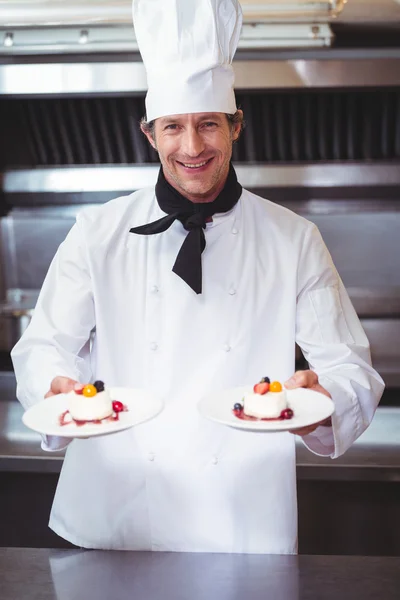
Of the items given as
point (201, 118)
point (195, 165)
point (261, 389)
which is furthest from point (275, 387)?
point (201, 118)

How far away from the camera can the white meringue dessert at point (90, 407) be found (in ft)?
4.61

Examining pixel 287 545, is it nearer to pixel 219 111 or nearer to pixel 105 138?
pixel 219 111

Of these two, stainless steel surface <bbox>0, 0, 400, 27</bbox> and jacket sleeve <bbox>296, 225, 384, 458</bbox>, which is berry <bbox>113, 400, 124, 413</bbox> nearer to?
jacket sleeve <bbox>296, 225, 384, 458</bbox>

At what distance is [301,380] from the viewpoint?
61.8 inches

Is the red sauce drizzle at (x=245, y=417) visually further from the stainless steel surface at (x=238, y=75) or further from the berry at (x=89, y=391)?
the stainless steel surface at (x=238, y=75)

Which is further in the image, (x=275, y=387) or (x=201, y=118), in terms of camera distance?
(x=201, y=118)

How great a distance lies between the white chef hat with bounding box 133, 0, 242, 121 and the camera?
1716 millimetres

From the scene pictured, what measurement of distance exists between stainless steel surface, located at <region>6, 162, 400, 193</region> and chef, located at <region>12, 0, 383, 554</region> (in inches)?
35.1

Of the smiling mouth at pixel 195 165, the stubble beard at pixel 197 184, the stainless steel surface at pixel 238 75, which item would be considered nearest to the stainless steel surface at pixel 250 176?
the stainless steel surface at pixel 238 75

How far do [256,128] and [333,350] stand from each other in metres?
1.25

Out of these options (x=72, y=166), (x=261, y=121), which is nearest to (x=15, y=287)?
(x=72, y=166)

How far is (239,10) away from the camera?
1.81 meters

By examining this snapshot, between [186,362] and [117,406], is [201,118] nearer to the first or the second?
[186,362]

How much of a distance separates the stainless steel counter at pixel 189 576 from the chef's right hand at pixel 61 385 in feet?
1.05
